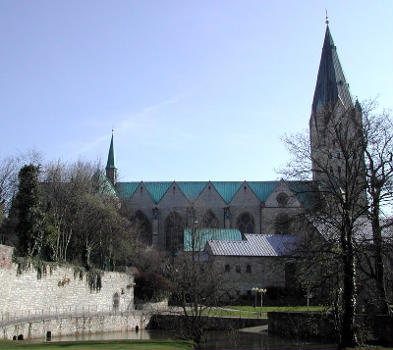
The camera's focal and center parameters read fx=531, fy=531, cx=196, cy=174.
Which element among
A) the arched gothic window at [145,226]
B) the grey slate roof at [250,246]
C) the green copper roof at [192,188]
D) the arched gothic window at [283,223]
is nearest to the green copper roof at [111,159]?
the arched gothic window at [145,226]

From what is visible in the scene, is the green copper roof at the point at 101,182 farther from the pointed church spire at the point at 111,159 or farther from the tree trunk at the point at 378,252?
the tree trunk at the point at 378,252

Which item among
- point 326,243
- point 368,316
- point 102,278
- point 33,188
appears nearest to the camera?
point 326,243

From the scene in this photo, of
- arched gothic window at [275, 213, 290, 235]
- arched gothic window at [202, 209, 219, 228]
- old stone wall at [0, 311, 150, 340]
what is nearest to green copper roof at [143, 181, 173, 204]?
arched gothic window at [202, 209, 219, 228]

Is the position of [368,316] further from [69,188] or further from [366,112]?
[69,188]

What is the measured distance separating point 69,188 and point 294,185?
83.5 ft

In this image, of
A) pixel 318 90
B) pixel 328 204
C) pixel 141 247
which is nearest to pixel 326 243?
pixel 328 204

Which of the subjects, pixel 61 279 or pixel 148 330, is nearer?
pixel 61 279

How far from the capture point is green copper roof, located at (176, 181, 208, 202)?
74875 millimetres

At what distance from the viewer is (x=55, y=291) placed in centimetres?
3231

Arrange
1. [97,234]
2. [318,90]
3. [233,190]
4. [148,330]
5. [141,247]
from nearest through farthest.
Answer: [148,330]
[97,234]
[141,247]
[318,90]
[233,190]

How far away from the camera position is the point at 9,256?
2697cm

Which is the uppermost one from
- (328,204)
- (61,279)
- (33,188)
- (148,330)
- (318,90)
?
(318,90)

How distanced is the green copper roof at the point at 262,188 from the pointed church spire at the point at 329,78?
1221 cm

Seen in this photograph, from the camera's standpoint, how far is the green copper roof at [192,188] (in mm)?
74875
